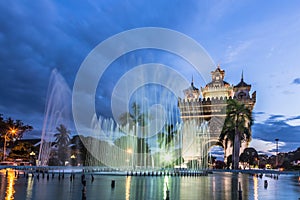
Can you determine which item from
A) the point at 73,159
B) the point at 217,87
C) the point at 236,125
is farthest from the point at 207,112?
the point at 73,159

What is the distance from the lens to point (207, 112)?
72.2 m

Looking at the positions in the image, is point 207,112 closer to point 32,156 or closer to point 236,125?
point 236,125

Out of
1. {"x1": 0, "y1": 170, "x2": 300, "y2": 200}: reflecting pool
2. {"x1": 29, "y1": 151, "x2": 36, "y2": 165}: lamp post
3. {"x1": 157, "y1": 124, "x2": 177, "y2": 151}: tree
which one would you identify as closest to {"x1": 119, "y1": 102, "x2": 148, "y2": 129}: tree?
{"x1": 157, "y1": 124, "x2": 177, "y2": 151}: tree

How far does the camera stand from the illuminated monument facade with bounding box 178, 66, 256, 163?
194ft

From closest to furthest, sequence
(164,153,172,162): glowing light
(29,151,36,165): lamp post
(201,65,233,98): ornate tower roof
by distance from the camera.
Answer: (164,153,172,162): glowing light, (29,151,36,165): lamp post, (201,65,233,98): ornate tower roof

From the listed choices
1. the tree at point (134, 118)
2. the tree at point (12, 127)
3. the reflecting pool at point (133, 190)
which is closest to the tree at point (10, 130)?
the tree at point (12, 127)

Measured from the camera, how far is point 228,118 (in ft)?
164

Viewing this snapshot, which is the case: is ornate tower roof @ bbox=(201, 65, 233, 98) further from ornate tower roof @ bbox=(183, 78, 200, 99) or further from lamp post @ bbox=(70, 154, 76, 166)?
lamp post @ bbox=(70, 154, 76, 166)

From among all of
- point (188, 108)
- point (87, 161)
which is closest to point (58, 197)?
point (87, 161)

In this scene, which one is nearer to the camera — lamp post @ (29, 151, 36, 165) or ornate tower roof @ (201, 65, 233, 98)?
lamp post @ (29, 151, 36, 165)

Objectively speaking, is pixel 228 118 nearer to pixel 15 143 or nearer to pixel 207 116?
pixel 207 116

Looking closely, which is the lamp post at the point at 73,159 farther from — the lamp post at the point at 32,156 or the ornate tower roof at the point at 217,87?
the ornate tower roof at the point at 217,87

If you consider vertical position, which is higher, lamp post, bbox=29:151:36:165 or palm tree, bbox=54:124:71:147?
palm tree, bbox=54:124:71:147

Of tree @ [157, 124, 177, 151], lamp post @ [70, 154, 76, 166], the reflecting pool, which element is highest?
tree @ [157, 124, 177, 151]
